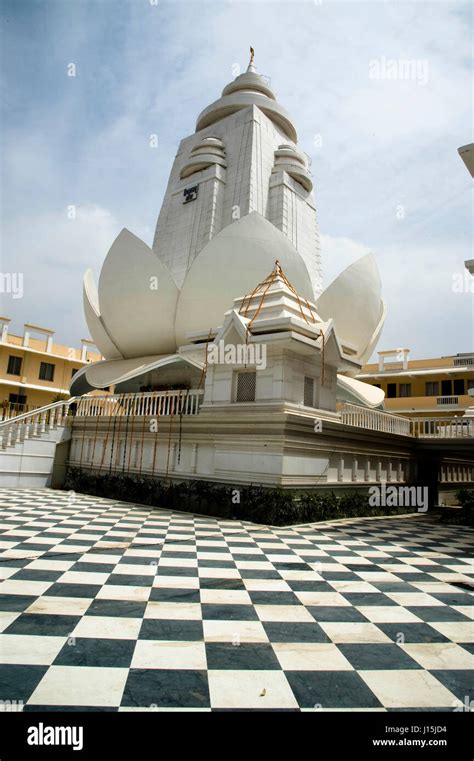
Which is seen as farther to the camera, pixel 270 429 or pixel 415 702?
pixel 270 429

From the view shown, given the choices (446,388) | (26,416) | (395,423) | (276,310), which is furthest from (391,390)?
(26,416)

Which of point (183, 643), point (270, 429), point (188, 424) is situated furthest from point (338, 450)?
point (183, 643)

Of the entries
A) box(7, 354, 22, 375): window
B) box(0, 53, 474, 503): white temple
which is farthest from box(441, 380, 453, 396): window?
box(7, 354, 22, 375): window

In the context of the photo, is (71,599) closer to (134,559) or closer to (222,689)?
(134,559)

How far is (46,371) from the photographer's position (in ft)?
103

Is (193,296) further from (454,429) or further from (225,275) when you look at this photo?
(454,429)

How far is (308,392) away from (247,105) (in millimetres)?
17496

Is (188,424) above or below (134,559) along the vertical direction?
above

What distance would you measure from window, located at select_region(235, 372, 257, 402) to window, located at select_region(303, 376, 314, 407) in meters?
1.11

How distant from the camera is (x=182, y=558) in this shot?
17.6 feet

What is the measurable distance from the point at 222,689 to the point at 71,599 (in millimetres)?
1787

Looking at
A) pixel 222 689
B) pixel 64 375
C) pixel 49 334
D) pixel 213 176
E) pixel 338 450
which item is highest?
pixel 213 176

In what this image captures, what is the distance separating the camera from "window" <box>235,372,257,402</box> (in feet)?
31.9

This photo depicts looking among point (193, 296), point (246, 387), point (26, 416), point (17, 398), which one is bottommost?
point (26, 416)
